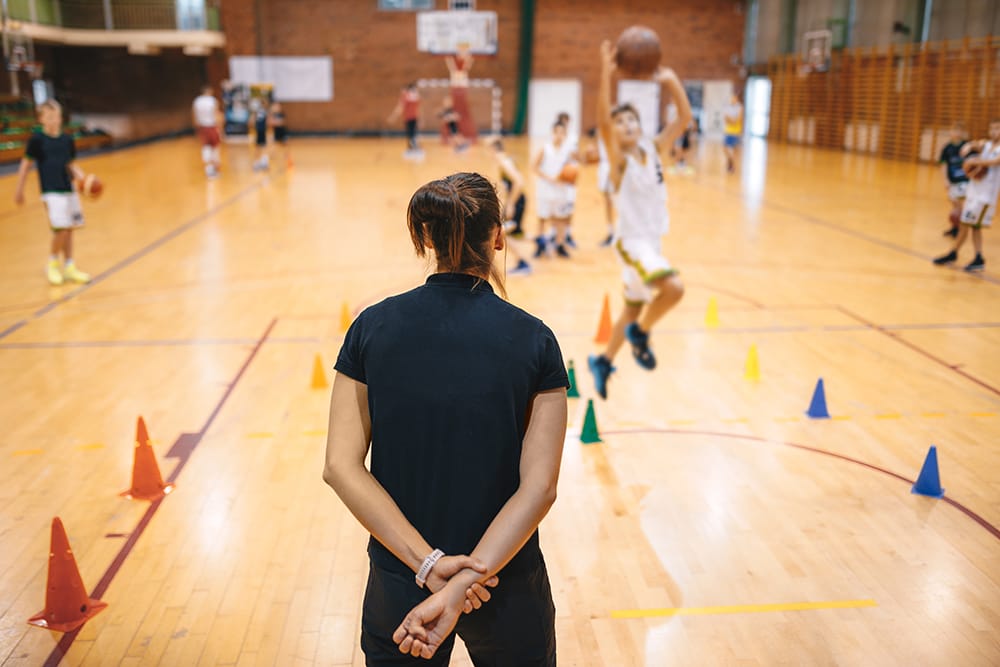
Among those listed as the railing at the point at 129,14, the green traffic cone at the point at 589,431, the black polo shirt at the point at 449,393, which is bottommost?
the green traffic cone at the point at 589,431

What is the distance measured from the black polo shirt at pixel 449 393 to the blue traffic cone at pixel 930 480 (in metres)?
3.19

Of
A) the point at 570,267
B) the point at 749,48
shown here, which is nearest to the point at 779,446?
the point at 570,267

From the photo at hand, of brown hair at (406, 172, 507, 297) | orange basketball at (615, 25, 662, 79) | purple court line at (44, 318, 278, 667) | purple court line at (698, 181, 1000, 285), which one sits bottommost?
purple court line at (44, 318, 278, 667)

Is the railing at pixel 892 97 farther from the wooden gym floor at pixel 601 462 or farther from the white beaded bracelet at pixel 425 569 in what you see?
the white beaded bracelet at pixel 425 569

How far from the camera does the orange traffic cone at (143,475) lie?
4371 mm

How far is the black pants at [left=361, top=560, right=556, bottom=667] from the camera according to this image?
1.86 meters

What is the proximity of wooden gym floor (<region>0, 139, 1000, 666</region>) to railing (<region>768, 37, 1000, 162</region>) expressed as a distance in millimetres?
10553

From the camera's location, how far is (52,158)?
8.34m

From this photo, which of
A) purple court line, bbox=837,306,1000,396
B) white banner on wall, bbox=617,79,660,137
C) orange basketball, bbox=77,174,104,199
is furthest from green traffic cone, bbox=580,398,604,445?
white banner on wall, bbox=617,79,660,137

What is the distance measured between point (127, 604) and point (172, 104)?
28684 millimetres

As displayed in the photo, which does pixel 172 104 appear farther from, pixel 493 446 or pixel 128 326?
pixel 493 446

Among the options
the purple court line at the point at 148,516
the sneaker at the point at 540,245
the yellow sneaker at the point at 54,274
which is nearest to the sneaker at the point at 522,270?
the sneaker at the point at 540,245

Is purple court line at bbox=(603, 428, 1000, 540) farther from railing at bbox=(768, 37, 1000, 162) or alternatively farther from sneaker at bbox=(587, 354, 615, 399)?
railing at bbox=(768, 37, 1000, 162)

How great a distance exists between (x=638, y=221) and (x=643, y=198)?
0.15 meters
